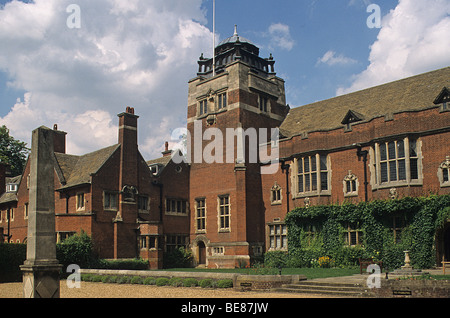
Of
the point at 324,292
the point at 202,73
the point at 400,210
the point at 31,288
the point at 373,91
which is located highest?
the point at 202,73

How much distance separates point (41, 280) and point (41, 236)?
3.69ft

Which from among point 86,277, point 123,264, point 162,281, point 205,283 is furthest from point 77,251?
point 205,283

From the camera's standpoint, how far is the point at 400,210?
25.1 metres

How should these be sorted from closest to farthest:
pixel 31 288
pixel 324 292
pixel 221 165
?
pixel 31 288, pixel 324 292, pixel 221 165

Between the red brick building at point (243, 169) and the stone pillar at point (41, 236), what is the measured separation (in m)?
18.0

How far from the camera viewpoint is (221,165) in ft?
113

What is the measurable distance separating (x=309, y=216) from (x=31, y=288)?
776 inches

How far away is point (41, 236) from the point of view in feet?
40.2

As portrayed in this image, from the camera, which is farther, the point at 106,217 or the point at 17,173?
the point at 17,173

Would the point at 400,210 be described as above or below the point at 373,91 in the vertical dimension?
below

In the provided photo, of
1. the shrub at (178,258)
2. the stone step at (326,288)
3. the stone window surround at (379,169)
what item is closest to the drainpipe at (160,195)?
the shrub at (178,258)
